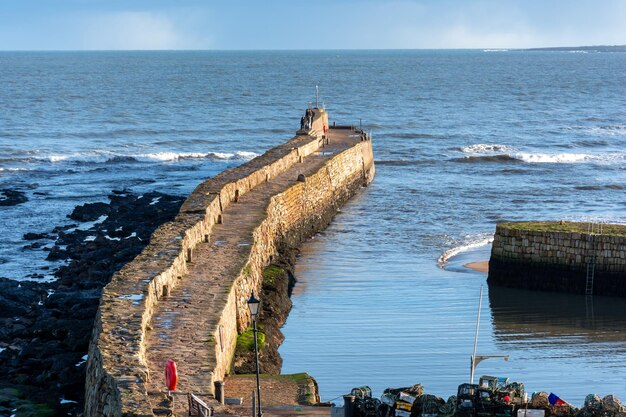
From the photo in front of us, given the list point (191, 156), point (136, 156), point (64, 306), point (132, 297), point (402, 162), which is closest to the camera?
point (132, 297)

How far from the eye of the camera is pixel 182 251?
73.9ft

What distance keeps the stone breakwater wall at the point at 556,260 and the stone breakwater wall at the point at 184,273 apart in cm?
555

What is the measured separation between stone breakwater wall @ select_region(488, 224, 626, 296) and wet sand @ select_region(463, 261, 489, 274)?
1.24 m

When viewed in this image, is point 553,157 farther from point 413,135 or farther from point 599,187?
point 413,135

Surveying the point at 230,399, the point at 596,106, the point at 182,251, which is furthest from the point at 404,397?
the point at 596,106

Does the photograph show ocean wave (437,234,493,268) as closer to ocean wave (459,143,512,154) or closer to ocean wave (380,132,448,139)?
ocean wave (459,143,512,154)

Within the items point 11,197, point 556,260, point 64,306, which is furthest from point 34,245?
point 556,260

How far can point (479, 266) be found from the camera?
30344 millimetres

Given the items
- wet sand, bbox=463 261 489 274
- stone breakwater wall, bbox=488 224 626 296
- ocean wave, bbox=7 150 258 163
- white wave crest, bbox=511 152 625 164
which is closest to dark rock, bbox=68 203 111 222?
wet sand, bbox=463 261 489 274

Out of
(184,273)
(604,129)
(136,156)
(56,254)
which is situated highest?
(604,129)

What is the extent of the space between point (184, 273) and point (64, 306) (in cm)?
373

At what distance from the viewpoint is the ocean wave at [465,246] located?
31.5 m

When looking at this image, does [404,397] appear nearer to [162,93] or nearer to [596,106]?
[596,106]

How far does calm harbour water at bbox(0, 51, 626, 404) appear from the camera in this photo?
22.2 m
